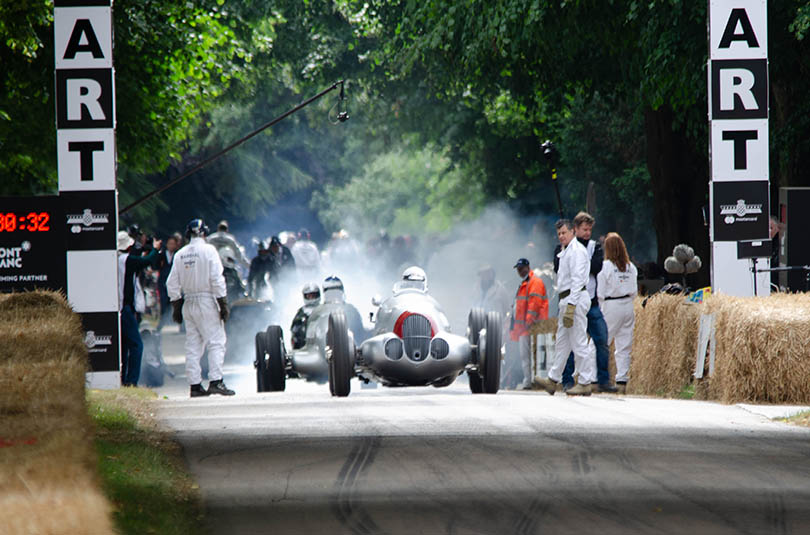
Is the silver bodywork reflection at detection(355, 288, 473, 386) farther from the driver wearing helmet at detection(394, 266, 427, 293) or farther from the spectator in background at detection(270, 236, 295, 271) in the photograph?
the spectator in background at detection(270, 236, 295, 271)

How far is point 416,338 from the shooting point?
1600 cm

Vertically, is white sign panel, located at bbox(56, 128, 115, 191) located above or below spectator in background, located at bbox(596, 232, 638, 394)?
above

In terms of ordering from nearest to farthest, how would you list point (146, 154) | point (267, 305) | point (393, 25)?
point (267, 305) → point (146, 154) → point (393, 25)

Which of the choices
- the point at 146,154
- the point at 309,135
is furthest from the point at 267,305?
the point at 309,135

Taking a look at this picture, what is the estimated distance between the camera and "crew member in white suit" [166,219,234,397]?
17750mm

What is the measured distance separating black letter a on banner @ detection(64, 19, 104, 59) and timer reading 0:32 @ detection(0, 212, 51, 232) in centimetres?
181

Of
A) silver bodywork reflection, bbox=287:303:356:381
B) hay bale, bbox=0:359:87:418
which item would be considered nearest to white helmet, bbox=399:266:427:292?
silver bodywork reflection, bbox=287:303:356:381

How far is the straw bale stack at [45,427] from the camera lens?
616 centimetres

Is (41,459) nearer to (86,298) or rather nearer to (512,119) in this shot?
(86,298)

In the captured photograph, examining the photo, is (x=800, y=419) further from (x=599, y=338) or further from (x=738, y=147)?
(x=599, y=338)

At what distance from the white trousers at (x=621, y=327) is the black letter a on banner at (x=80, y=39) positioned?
21.4 ft

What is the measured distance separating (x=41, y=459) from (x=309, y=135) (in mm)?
68510

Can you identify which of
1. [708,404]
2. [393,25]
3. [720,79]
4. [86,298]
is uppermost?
[393,25]

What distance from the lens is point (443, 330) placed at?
16.2 m
